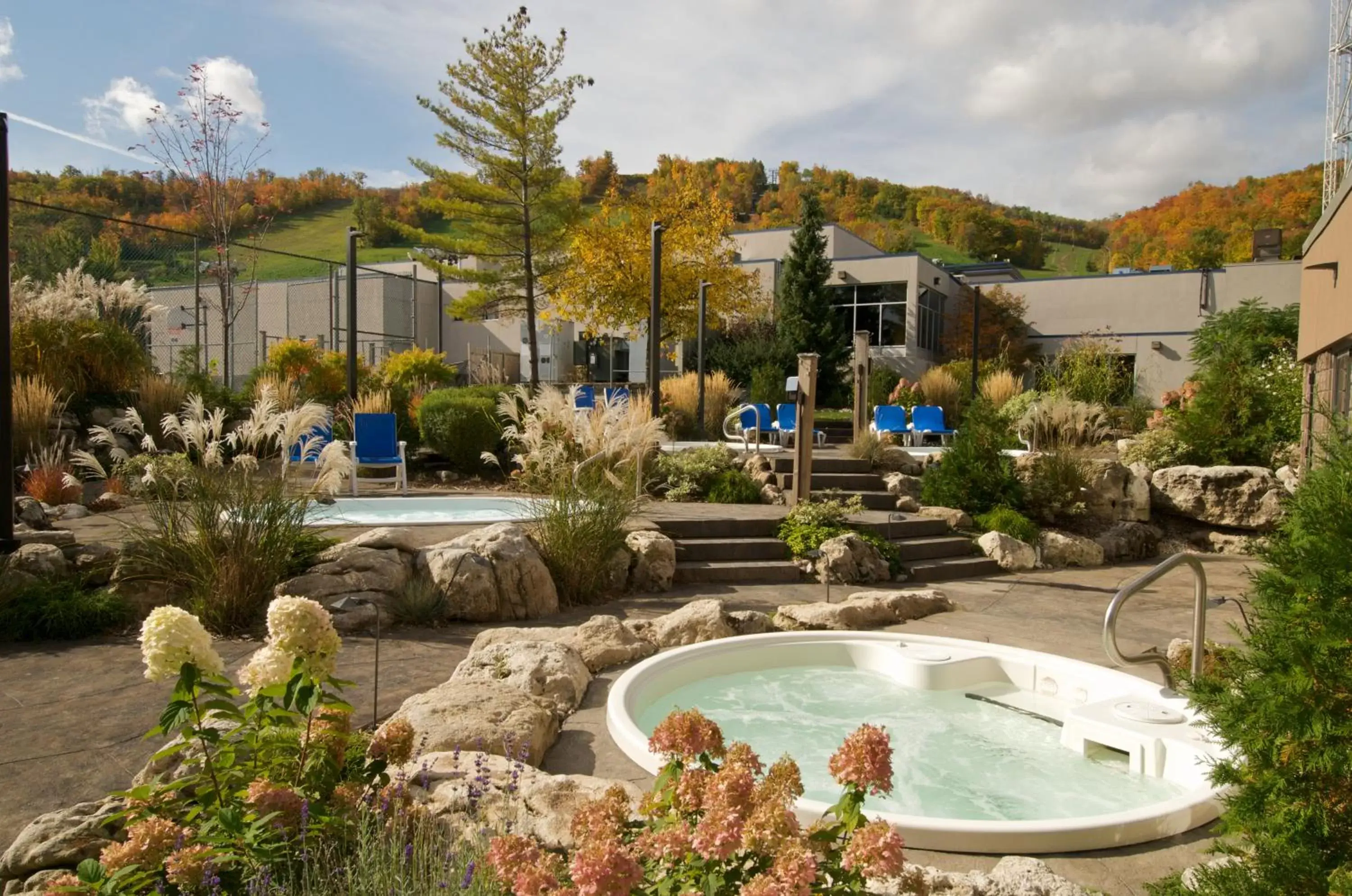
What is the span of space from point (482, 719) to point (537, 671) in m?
0.69

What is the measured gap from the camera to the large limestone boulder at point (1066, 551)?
8.50 m

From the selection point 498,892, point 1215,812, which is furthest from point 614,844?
point 1215,812

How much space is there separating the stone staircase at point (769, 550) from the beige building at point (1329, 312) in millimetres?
2926

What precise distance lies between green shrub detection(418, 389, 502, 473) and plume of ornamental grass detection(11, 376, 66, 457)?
390cm

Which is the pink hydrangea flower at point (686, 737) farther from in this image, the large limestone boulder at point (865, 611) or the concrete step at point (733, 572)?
the concrete step at point (733, 572)

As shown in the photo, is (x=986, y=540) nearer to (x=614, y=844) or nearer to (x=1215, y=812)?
(x=1215, y=812)

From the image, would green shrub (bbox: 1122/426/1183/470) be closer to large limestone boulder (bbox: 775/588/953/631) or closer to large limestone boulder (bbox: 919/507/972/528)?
large limestone boulder (bbox: 919/507/972/528)

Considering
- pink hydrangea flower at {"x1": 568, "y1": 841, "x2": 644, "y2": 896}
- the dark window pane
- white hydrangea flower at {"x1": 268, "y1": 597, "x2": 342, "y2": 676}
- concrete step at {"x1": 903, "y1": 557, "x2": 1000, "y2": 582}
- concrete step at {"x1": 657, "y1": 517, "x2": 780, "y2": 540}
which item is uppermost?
the dark window pane

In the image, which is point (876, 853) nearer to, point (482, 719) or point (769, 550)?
point (482, 719)

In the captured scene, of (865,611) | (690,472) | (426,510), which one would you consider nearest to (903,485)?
(690,472)

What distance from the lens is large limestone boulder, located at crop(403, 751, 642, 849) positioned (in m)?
2.29

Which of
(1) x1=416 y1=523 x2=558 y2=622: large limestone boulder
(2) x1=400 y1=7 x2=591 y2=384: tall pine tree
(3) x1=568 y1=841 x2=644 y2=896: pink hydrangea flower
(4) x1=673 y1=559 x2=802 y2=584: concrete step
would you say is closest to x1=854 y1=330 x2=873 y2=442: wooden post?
(4) x1=673 y1=559 x2=802 y2=584: concrete step

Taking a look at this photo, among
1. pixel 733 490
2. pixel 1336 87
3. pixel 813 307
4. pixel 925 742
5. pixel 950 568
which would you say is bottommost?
pixel 925 742

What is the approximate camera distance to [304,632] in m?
2.01
